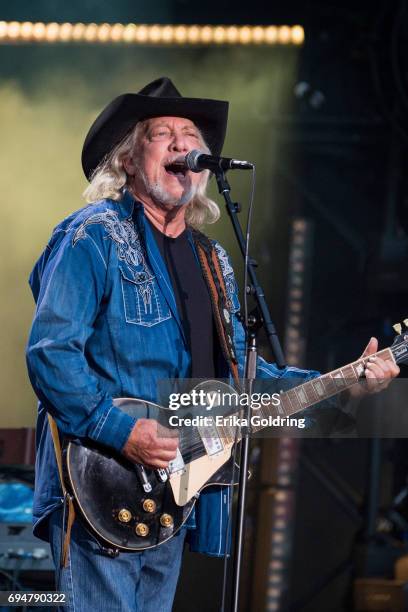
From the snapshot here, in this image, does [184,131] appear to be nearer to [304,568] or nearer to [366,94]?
[366,94]

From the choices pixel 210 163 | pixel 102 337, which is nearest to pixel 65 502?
pixel 102 337

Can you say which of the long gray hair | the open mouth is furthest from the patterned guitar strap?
the open mouth

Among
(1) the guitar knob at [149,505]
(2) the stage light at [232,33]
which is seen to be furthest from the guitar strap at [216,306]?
(2) the stage light at [232,33]

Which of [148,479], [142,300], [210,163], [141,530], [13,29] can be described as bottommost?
[141,530]

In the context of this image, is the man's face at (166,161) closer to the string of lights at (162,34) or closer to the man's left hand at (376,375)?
the man's left hand at (376,375)

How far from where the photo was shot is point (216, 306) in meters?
3.12

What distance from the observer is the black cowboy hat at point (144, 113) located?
10.7 ft

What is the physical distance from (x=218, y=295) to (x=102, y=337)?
47cm

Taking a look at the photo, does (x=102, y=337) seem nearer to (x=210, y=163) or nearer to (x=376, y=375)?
(x=210, y=163)

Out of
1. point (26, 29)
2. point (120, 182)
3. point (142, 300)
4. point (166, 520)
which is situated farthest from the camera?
point (26, 29)

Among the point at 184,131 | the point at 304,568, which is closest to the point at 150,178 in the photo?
the point at 184,131

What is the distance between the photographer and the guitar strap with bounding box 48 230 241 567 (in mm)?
2812

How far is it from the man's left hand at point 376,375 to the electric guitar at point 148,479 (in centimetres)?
24

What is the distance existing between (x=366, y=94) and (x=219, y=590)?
2724 mm
